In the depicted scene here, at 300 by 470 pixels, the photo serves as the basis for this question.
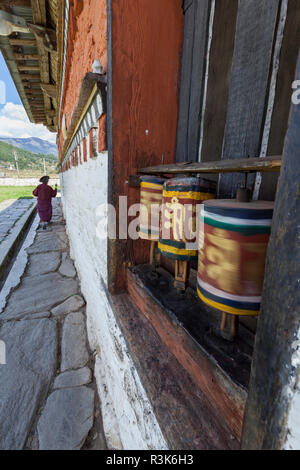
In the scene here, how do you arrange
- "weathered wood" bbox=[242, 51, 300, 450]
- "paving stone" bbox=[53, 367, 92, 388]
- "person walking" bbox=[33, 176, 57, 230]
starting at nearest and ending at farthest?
"weathered wood" bbox=[242, 51, 300, 450]
"paving stone" bbox=[53, 367, 92, 388]
"person walking" bbox=[33, 176, 57, 230]

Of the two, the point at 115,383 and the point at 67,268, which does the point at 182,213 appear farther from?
the point at 67,268

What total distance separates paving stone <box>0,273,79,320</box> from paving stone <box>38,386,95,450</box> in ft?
4.56

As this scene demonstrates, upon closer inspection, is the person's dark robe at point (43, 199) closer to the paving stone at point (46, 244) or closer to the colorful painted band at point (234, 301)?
the paving stone at point (46, 244)

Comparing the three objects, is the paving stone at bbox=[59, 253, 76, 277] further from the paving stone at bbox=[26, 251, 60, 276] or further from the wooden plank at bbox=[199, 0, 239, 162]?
the wooden plank at bbox=[199, 0, 239, 162]

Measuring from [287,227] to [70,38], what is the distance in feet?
13.1

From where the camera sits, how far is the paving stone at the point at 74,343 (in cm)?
222

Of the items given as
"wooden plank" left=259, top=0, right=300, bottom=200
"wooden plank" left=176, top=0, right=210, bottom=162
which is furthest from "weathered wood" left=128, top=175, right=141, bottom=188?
"wooden plank" left=259, top=0, right=300, bottom=200

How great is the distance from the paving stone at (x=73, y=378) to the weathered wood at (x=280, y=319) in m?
1.92

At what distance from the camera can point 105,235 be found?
5.62 feet

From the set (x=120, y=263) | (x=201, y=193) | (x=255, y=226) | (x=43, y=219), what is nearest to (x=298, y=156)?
(x=255, y=226)

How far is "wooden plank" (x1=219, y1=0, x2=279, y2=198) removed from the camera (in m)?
0.93

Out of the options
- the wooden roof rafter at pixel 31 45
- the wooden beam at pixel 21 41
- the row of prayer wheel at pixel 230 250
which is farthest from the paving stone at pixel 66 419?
the wooden beam at pixel 21 41

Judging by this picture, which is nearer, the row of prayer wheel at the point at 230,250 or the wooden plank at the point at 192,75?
the row of prayer wheel at the point at 230,250

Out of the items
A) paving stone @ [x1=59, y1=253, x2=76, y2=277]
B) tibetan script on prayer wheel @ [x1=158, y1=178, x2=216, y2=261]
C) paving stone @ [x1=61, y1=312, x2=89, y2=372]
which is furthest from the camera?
paving stone @ [x1=59, y1=253, x2=76, y2=277]
